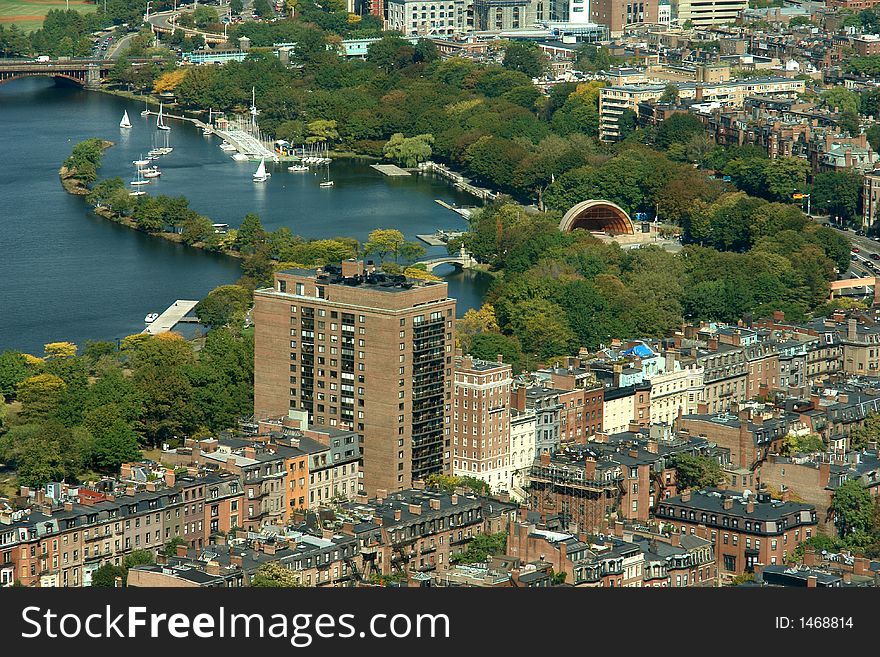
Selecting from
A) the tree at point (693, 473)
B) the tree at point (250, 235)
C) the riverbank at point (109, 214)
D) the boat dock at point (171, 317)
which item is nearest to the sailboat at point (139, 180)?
the riverbank at point (109, 214)

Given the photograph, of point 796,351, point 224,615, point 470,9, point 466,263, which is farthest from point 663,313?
point 470,9

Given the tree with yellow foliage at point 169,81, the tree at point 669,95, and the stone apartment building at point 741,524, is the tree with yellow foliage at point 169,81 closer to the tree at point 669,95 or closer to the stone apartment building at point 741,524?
the tree at point 669,95

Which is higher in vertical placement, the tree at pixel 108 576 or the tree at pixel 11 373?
the tree at pixel 108 576

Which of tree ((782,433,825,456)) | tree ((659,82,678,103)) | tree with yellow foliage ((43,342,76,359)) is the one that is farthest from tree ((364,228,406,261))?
tree ((659,82,678,103))

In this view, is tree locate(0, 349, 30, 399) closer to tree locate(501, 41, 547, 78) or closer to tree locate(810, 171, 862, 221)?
tree locate(810, 171, 862, 221)

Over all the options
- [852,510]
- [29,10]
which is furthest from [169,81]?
[852,510]
